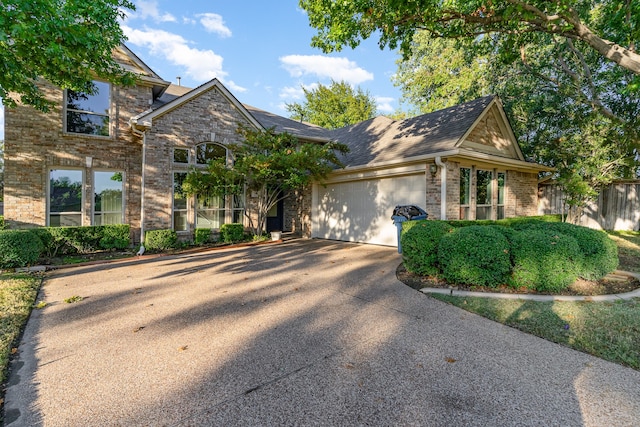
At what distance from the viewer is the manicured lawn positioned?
3.24 metres

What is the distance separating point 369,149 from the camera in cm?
1198

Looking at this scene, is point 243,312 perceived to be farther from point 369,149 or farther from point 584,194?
point 584,194

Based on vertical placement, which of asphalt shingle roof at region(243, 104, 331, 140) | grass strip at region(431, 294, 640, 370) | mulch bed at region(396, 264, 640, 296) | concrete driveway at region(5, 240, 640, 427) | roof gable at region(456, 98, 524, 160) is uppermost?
asphalt shingle roof at region(243, 104, 331, 140)

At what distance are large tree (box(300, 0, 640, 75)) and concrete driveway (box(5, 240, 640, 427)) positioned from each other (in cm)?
611

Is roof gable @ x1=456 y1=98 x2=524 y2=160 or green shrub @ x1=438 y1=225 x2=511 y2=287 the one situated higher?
roof gable @ x1=456 y1=98 x2=524 y2=160

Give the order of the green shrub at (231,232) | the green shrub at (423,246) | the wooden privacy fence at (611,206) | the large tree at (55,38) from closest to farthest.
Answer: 1. the large tree at (55,38)
2. the green shrub at (423,246)
3. the green shrub at (231,232)
4. the wooden privacy fence at (611,206)

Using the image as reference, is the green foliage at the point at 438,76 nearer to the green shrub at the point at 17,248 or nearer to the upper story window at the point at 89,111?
the upper story window at the point at 89,111

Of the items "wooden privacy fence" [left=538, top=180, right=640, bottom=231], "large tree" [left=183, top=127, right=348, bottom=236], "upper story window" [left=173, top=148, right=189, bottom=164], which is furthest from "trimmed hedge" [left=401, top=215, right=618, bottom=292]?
"wooden privacy fence" [left=538, top=180, right=640, bottom=231]

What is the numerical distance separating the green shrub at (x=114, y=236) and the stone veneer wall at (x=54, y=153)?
100cm

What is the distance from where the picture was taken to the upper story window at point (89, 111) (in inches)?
391

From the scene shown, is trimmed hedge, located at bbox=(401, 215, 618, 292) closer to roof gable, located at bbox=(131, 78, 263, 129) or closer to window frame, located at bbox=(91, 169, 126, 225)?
roof gable, located at bbox=(131, 78, 263, 129)

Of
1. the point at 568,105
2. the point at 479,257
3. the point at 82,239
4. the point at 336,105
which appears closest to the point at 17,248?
the point at 82,239

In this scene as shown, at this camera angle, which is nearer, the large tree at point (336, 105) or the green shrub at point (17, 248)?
the green shrub at point (17, 248)

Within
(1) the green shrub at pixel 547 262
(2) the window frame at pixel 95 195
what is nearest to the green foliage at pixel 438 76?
(1) the green shrub at pixel 547 262
